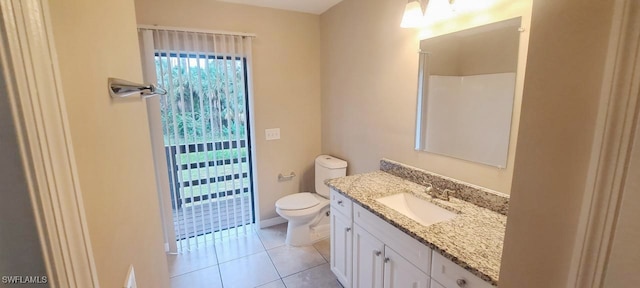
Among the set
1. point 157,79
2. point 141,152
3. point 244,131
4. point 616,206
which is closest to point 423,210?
point 616,206

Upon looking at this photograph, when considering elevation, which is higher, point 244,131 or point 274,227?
point 244,131

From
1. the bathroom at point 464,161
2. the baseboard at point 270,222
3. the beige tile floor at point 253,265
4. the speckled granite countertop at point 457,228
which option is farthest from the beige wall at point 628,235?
the baseboard at point 270,222

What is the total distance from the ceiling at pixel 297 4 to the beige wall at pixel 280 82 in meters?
0.06

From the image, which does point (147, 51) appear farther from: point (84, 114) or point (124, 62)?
point (84, 114)

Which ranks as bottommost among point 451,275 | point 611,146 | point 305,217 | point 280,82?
point 305,217

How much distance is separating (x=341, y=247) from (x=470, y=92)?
1.32 metres

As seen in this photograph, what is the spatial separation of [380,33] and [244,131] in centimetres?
159

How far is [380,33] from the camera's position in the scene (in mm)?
2078

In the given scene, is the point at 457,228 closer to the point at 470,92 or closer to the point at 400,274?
the point at 400,274

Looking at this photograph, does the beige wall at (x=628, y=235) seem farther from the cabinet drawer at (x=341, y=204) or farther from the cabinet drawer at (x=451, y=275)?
the cabinet drawer at (x=341, y=204)

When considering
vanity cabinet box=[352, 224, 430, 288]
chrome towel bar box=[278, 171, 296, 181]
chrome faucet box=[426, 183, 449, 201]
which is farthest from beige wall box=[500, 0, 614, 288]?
chrome towel bar box=[278, 171, 296, 181]

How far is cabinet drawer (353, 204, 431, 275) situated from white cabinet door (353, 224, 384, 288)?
0.05 meters

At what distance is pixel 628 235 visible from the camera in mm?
354

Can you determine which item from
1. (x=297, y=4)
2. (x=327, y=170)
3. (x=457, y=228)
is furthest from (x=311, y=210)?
(x=297, y=4)
